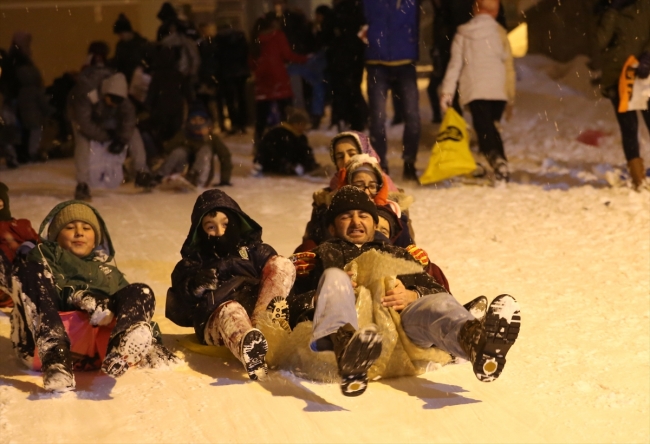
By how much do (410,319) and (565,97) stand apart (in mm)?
9823

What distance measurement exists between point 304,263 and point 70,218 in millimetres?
1107

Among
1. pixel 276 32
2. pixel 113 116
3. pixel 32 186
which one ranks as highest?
pixel 276 32

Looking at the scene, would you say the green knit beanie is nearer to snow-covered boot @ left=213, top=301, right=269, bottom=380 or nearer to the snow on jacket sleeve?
snow-covered boot @ left=213, top=301, right=269, bottom=380

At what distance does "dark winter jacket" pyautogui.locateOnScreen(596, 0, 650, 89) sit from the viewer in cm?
784

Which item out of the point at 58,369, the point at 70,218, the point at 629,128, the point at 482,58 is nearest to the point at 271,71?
the point at 482,58

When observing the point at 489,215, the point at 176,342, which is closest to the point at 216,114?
the point at 489,215

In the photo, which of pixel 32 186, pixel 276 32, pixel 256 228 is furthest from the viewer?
pixel 276 32

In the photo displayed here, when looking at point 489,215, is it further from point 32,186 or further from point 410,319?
point 32,186

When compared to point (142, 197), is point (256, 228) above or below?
above

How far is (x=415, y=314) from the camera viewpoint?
3928mm

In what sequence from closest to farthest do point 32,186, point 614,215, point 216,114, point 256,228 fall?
point 256,228
point 614,215
point 32,186
point 216,114

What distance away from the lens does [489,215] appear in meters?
7.67

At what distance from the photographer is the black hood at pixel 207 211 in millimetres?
4426

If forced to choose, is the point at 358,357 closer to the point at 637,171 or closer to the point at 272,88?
the point at 637,171
